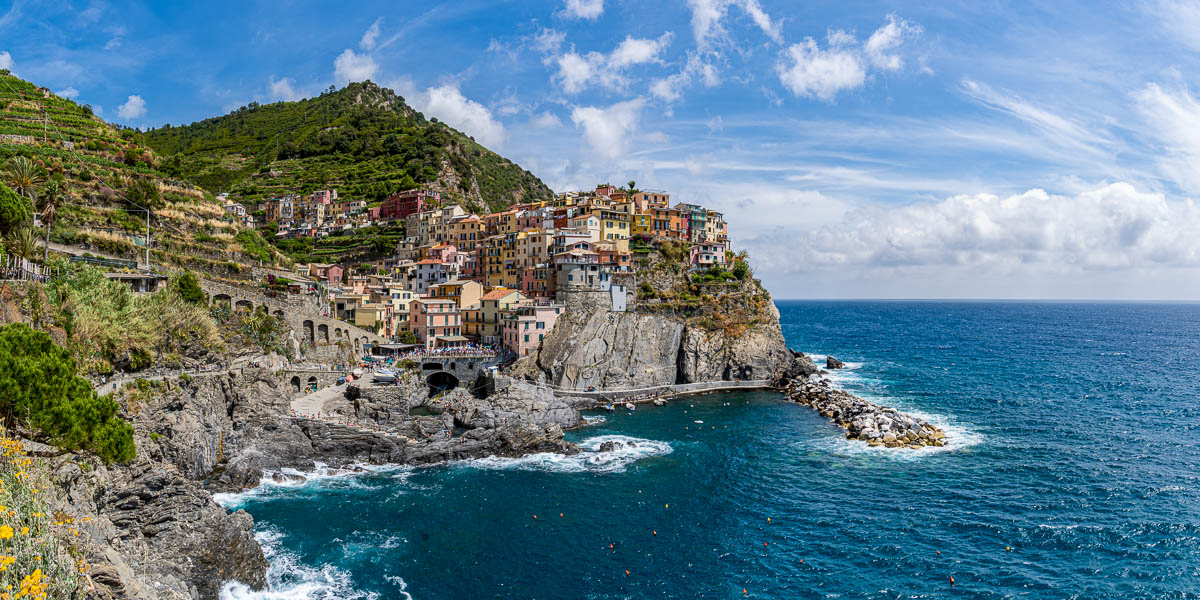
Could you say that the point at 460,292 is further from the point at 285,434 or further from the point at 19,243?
the point at 19,243

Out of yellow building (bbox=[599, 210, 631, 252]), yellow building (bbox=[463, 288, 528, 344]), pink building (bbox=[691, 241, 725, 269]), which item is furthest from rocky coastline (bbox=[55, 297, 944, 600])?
yellow building (bbox=[599, 210, 631, 252])

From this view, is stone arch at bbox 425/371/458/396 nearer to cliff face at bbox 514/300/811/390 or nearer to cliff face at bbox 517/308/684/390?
cliff face at bbox 514/300/811/390

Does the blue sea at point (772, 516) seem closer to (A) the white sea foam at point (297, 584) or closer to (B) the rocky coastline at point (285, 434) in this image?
(A) the white sea foam at point (297, 584)

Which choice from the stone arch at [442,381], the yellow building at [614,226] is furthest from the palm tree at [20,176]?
the yellow building at [614,226]

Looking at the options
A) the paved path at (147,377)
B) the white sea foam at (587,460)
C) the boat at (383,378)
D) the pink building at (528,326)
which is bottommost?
the white sea foam at (587,460)

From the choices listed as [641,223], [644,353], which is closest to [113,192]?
[644,353]

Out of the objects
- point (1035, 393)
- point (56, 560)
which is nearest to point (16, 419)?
point (56, 560)

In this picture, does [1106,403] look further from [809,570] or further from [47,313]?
[47,313]
